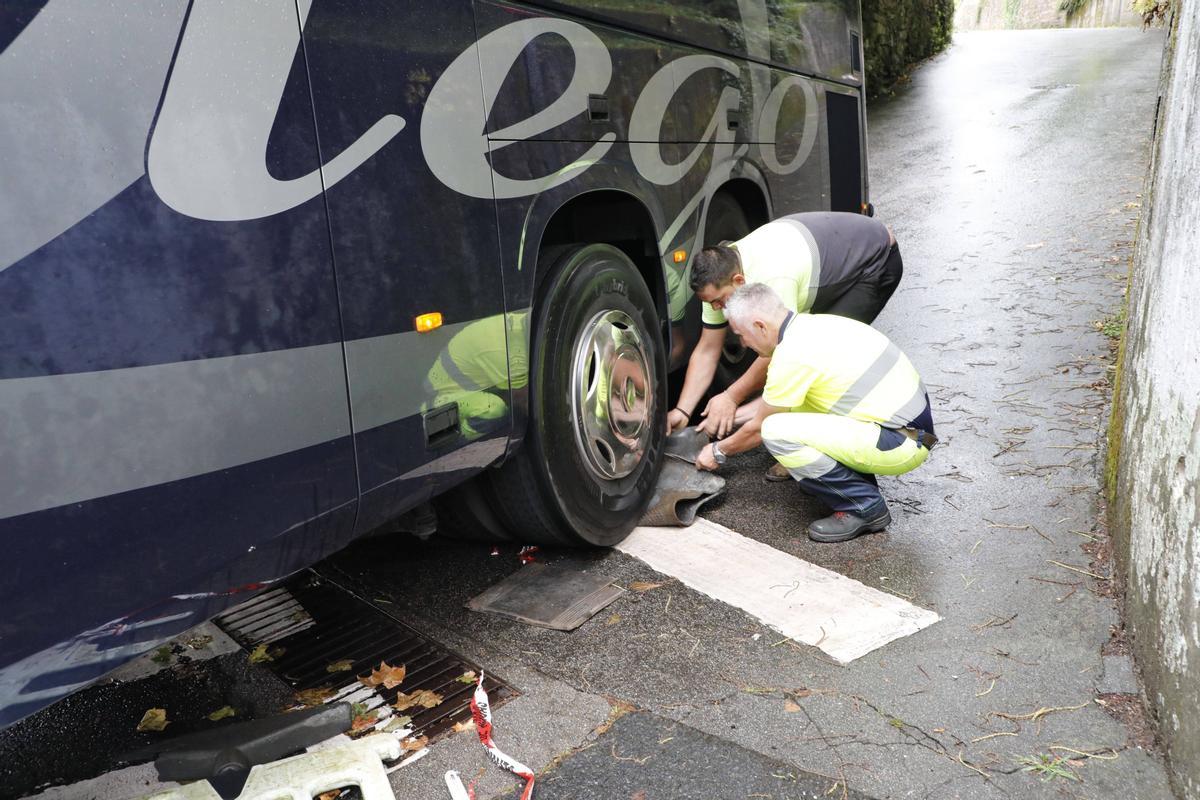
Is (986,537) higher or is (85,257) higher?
(85,257)

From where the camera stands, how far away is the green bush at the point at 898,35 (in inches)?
602

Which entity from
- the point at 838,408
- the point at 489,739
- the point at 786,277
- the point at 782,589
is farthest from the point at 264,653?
the point at 786,277

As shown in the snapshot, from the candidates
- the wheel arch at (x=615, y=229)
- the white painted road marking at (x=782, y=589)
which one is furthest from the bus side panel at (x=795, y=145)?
the white painted road marking at (x=782, y=589)

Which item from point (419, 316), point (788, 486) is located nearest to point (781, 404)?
point (788, 486)

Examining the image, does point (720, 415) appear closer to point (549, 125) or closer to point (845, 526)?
point (845, 526)

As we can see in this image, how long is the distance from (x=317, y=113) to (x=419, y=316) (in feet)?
1.81

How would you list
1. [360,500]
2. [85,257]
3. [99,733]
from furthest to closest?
[99,733]
[360,500]
[85,257]

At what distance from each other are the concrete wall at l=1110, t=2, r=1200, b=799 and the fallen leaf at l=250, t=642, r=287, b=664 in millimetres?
2495

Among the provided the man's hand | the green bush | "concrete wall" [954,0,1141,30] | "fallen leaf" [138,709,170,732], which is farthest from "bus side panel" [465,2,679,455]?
"concrete wall" [954,0,1141,30]

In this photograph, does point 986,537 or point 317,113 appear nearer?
point 317,113

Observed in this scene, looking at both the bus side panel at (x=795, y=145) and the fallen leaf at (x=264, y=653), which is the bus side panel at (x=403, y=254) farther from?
the bus side panel at (x=795, y=145)

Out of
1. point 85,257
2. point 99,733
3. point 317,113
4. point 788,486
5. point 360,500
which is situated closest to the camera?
point 85,257

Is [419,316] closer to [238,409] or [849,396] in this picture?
[238,409]

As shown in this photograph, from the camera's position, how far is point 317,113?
209 centimetres
